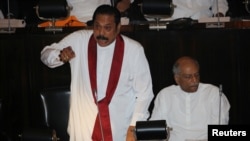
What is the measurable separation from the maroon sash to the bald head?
0.51 m

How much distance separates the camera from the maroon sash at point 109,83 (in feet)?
14.2

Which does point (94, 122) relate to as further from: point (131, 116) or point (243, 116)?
point (243, 116)

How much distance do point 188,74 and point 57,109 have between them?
1.11 metres

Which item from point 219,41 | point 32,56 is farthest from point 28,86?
point 219,41

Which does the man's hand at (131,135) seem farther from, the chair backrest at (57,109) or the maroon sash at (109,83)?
the chair backrest at (57,109)

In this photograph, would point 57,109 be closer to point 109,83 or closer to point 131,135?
point 109,83

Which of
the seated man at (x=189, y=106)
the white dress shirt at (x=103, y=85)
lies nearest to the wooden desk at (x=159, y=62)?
the seated man at (x=189, y=106)

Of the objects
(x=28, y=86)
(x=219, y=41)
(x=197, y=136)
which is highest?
(x=219, y=41)

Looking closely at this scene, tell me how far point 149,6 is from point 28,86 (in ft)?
4.50

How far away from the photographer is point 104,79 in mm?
4387

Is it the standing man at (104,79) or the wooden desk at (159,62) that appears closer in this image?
the standing man at (104,79)

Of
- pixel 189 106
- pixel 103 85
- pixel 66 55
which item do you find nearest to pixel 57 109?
pixel 103 85

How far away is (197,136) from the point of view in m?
4.43

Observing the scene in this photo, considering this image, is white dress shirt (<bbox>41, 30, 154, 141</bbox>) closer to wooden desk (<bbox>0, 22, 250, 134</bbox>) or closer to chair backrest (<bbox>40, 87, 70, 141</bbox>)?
chair backrest (<bbox>40, 87, 70, 141</bbox>)
